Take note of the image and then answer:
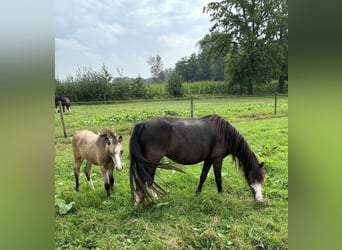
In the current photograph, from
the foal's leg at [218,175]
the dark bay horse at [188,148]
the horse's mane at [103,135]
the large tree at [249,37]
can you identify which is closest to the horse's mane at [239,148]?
the dark bay horse at [188,148]

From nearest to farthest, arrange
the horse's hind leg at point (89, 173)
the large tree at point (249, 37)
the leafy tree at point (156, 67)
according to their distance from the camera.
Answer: the large tree at point (249, 37) < the leafy tree at point (156, 67) < the horse's hind leg at point (89, 173)

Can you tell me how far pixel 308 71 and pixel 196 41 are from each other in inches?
29.2

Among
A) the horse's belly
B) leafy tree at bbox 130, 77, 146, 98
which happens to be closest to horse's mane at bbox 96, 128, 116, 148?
leafy tree at bbox 130, 77, 146, 98

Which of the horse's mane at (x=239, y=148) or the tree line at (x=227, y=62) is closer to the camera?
the tree line at (x=227, y=62)

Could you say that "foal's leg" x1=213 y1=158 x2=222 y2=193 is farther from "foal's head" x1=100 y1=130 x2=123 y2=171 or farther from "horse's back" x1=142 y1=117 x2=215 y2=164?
"foal's head" x1=100 y1=130 x2=123 y2=171

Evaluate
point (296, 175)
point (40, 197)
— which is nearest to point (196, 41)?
point (296, 175)

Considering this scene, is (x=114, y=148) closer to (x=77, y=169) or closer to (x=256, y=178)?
(x=77, y=169)

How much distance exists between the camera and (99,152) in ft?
4.65

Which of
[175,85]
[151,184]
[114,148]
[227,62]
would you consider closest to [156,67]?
[175,85]

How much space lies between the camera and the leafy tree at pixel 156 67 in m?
1.29

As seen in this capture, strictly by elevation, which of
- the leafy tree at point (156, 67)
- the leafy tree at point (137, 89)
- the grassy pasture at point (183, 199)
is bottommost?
the grassy pasture at point (183, 199)

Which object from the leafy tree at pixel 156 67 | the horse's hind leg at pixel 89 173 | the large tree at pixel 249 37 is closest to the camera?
the large tree at pixel 249 37

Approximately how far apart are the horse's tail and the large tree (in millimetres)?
572

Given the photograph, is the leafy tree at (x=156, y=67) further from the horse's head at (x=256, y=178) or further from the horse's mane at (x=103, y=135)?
the horse's head at (x=256, y=178)
